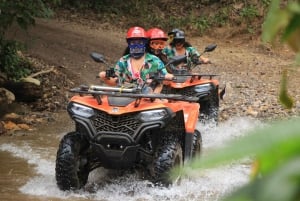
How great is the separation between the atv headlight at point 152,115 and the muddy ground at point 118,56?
3422 mm

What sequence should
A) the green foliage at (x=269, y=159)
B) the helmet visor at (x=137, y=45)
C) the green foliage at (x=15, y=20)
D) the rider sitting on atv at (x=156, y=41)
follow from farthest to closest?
the green foliage at (x=15, y=20), the rider sitting on atv at (x=156, y=41), the helmet visor at (x=137, y=45), the green foliage at (x=269, y=159)

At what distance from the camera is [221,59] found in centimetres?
1550

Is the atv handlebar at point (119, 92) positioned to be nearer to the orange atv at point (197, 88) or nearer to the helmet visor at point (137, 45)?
the helmet visor at point (137, 45)

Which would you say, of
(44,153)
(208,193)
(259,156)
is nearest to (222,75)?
(44,153)

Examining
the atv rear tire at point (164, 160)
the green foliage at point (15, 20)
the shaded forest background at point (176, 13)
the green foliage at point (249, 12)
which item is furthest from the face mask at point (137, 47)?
the green foliage at point (249, 12)

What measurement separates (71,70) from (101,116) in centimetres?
757

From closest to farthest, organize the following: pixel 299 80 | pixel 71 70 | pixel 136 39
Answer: pixel 136 39
pixel 299 80
pixel 71 70

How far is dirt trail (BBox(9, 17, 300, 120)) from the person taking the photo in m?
11.0

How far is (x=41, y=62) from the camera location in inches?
518

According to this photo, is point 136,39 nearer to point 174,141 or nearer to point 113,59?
point 174,141

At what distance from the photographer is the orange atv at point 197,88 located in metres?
8.38

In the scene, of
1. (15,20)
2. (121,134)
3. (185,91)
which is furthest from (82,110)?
(15,20)

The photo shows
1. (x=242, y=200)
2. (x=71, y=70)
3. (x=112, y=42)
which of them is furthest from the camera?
(x=112, y=42)

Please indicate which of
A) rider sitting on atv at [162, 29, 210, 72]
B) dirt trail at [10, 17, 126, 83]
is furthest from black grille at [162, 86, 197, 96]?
dirt trail at [10, 17, 126, 83]
